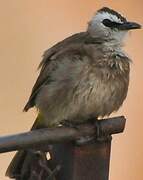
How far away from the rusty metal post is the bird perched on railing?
64cm

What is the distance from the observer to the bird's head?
2105 millimetres

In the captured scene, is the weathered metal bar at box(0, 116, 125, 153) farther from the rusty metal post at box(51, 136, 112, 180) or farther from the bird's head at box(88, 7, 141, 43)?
the bird's head at box(88, 7, 141, 43)

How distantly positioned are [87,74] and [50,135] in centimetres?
75

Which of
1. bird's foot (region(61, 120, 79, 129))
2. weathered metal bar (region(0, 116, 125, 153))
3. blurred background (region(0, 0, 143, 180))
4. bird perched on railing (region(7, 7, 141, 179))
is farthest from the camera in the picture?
blurred background (region(0, 0, 143, 180))

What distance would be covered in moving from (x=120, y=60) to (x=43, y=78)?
0.26 m

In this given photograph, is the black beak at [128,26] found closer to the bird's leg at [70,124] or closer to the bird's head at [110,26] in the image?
the bird's head at [110,26]

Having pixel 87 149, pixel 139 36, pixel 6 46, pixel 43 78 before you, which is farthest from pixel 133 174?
pixel 87 149

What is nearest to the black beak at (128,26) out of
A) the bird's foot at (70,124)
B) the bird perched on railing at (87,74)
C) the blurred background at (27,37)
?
the bird perched on railing at (87,74)

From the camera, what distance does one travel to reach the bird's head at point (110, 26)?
2.11 metres

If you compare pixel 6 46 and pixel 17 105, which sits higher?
→ pixel 6 46

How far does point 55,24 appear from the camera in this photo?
2.91 meters

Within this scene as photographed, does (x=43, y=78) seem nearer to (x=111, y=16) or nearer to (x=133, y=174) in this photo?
(x=111, y=16)

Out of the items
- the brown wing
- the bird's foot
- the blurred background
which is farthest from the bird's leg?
the blurred background

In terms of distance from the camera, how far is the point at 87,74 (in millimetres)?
2047
